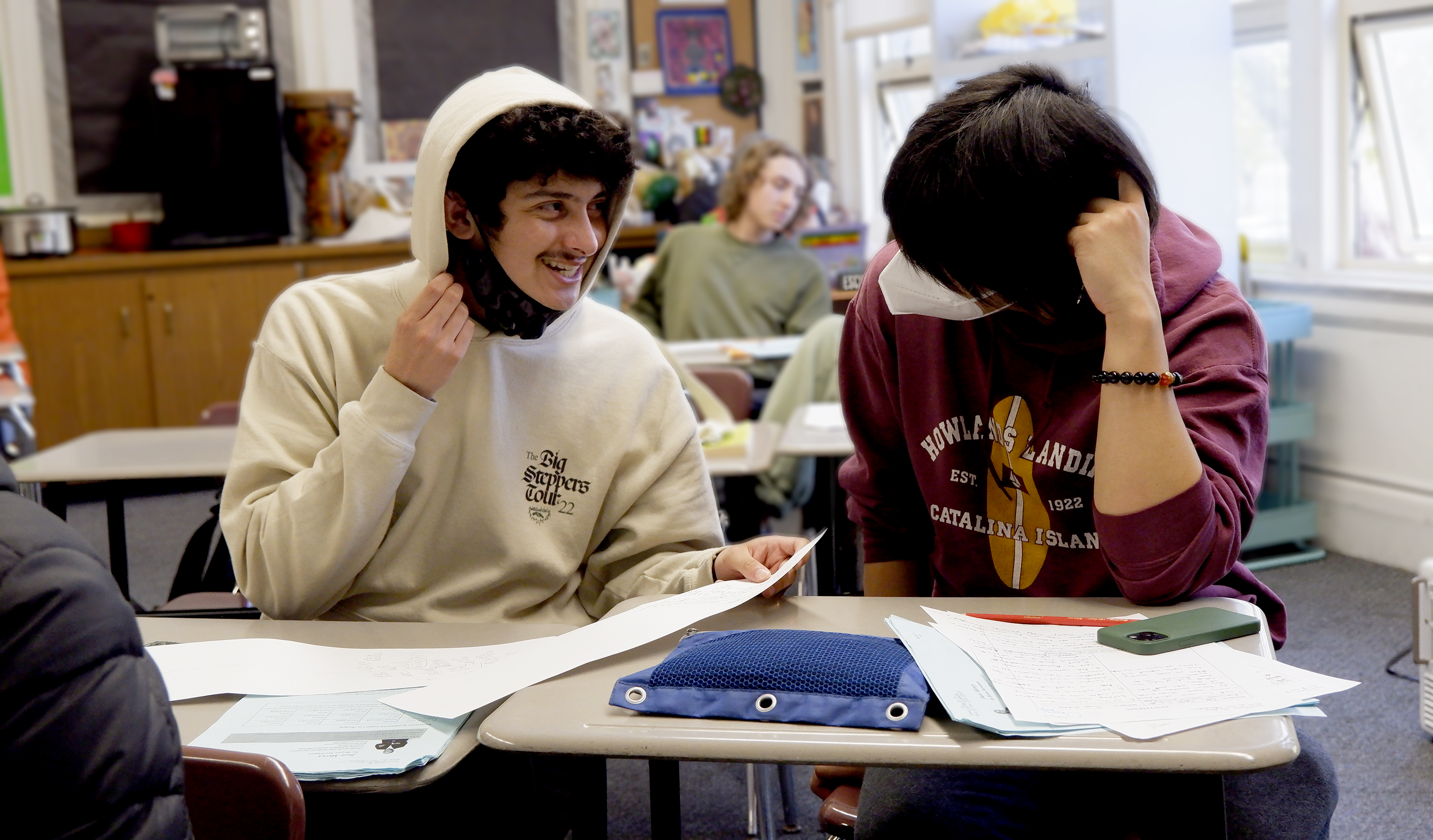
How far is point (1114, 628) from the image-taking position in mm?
1135

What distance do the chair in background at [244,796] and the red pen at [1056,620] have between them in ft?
2.09

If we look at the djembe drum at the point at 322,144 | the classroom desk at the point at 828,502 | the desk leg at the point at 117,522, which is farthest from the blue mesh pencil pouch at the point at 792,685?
the djembe drum at the point at 322,144

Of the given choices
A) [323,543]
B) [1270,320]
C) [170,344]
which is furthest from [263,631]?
[170,344]

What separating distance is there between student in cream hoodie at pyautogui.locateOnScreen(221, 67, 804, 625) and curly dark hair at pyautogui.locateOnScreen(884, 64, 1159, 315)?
401mm

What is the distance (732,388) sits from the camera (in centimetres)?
342

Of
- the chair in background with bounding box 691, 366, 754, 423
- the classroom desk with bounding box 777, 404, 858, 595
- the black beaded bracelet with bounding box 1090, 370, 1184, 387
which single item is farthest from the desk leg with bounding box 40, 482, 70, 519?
the black beaded bracelet with bounding box 1090, 370, 1184, 387

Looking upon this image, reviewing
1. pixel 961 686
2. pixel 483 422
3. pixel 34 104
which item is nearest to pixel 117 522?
pixel 483 422

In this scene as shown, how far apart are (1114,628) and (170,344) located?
5318 mm

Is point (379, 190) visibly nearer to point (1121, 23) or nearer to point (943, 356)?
point (1121, 23)

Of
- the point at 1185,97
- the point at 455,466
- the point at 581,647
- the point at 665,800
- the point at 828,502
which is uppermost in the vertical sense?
the point at 1185,97

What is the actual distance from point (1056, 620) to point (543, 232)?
A: 2.53ft

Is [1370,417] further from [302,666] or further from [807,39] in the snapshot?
[807,39]

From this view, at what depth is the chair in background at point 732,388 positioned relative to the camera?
3.41m

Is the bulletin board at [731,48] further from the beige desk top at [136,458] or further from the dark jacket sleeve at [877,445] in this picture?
the dark jacket sleeve at [877,445]
